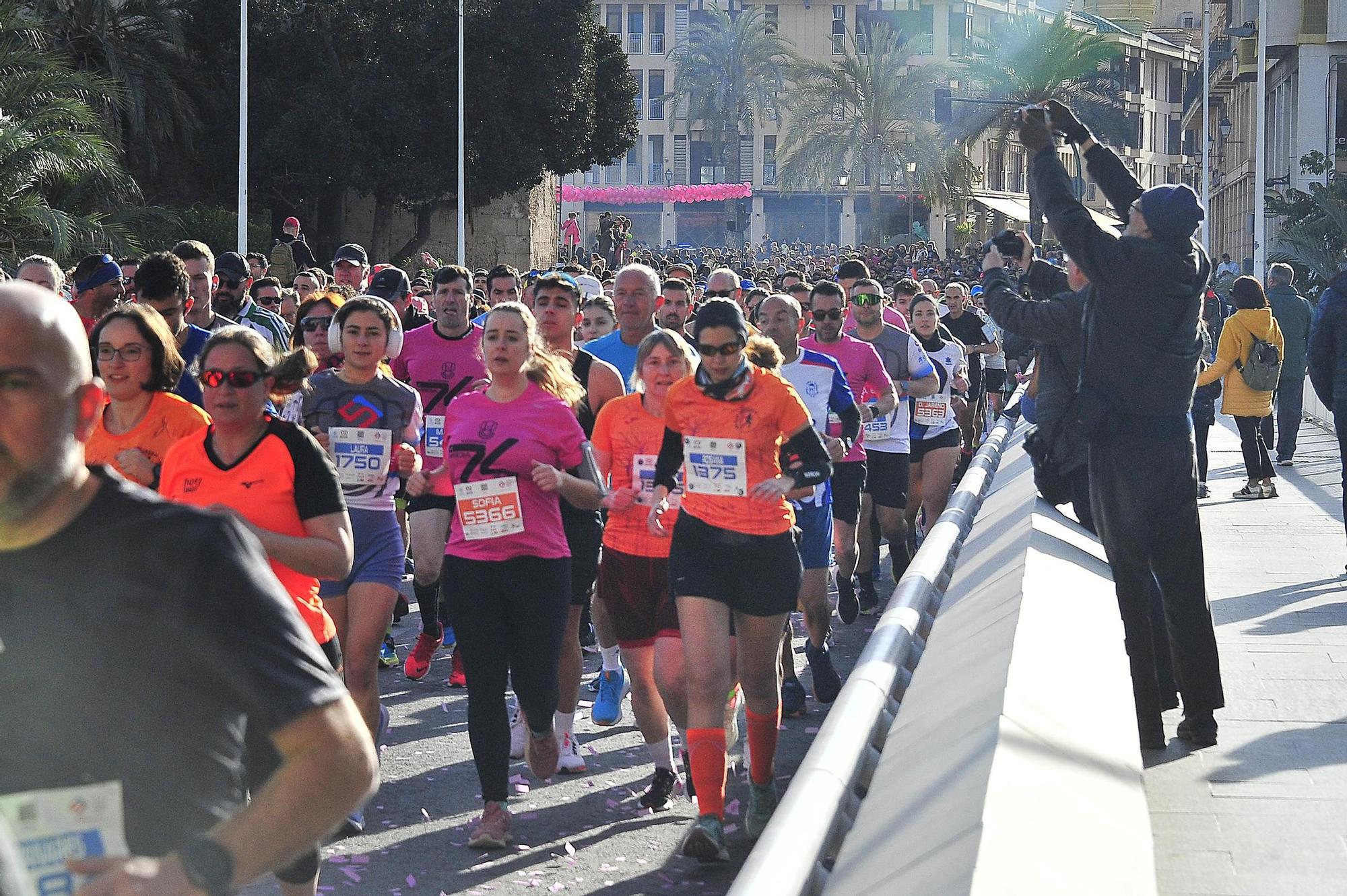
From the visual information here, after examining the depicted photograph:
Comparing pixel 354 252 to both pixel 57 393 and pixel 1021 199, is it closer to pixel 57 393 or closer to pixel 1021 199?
pixel 57 393

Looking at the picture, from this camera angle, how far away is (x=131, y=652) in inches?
90.4

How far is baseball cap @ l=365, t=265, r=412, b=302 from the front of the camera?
11414 millimetres

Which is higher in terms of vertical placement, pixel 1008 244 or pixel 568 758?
pixel 1008 244

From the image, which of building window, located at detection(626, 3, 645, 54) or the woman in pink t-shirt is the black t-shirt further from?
building window, located at detection(626, 3, 645, 54)

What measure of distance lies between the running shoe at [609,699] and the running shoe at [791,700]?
31.3 inches

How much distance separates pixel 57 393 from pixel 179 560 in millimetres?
246

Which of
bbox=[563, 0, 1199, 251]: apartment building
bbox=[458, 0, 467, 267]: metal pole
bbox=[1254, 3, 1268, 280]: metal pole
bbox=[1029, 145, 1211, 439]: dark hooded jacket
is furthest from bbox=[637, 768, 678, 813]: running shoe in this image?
bbox=[563, 0, 1199, 251]: apartment building

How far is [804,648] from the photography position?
34.9 ft

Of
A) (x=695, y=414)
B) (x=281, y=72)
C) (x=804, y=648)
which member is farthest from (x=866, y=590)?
(x=281, y=72)

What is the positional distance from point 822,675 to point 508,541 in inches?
117

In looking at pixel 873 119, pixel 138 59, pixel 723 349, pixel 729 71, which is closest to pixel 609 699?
pixel 723 349

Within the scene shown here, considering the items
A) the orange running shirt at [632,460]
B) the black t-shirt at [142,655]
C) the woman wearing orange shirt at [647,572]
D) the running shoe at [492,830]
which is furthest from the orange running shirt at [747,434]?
the black t-shirt at [142,655]

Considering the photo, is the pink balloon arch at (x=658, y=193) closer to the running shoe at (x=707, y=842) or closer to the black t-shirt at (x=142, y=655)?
the running shoe at (x=707, y=842)

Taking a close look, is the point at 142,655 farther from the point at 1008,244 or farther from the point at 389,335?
the point at 1008,244
